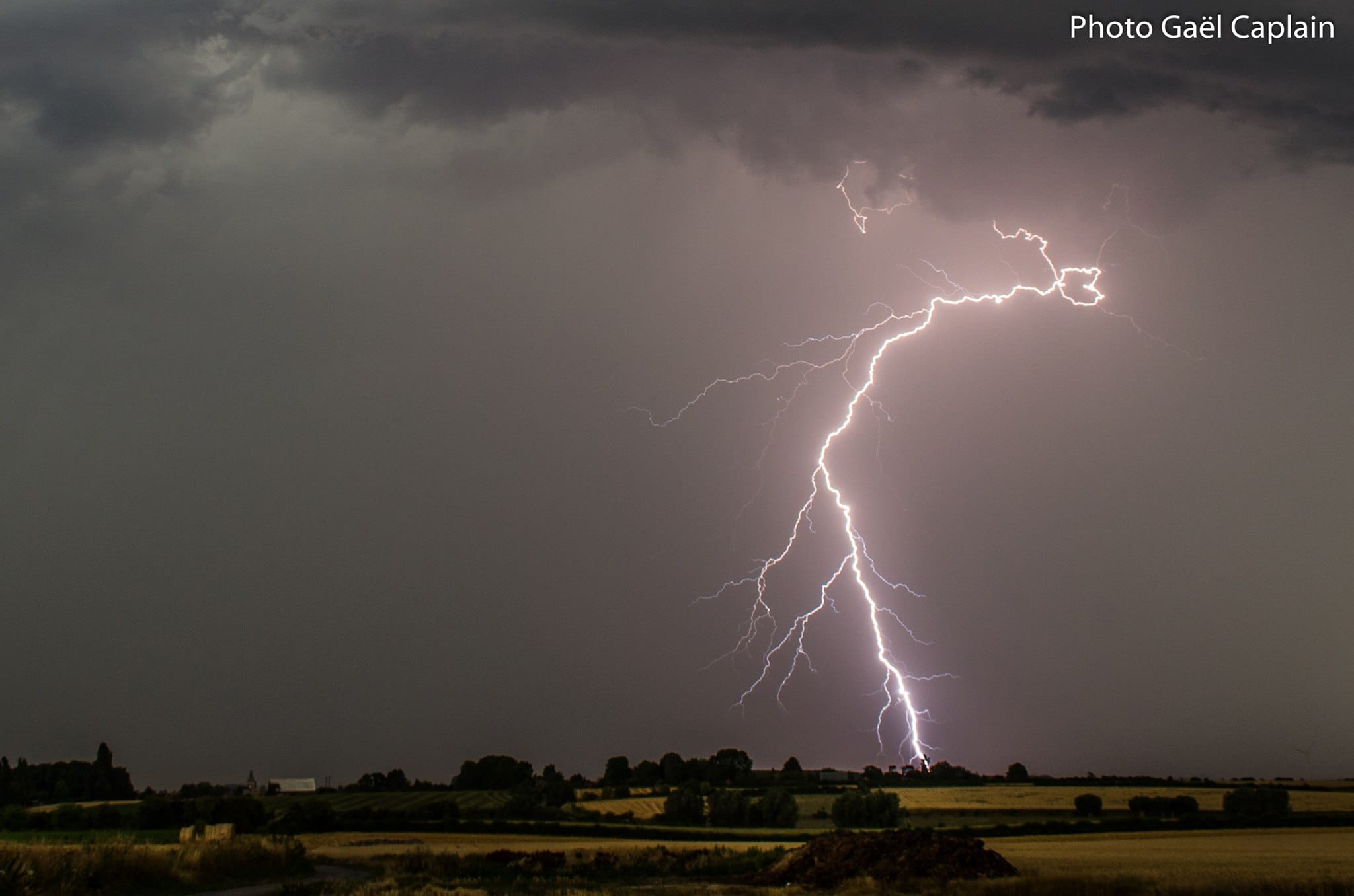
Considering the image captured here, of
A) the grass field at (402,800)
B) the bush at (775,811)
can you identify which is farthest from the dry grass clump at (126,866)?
the grass field at (402,800)

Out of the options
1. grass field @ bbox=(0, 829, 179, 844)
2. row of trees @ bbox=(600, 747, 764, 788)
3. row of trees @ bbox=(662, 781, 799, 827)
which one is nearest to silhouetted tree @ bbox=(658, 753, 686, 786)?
row of trees @ bbox=(600, 747, 764, 788)

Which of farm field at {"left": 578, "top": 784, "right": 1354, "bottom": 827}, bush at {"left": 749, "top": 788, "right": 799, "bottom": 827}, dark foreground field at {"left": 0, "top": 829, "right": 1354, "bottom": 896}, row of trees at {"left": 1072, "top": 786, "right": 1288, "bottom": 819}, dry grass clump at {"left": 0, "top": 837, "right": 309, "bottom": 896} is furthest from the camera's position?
farm field at {"left": 578, "top": 784, "right": 1354, "bottom": 827}

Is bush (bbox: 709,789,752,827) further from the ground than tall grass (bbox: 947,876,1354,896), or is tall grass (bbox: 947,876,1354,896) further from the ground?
tall grass (bbox: 947,876,1354,896)

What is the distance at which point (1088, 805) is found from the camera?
4700 centimetres

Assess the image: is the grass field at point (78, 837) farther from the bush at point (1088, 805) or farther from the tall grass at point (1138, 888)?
the bush at point (1088, 805)

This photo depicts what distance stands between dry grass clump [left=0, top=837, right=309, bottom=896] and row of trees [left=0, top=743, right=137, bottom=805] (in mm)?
54744

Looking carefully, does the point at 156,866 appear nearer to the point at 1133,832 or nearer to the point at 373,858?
the point at 373,858

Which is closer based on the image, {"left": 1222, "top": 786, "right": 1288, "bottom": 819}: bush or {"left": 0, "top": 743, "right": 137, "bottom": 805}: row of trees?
{"left": 1222, "top": 786, "right": 1288, "bottom": 819}: bush

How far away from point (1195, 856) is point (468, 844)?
24.6 m

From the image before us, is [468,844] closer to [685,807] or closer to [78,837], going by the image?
[78,837]

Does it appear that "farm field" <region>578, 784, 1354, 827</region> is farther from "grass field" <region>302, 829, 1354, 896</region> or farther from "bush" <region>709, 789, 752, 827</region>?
"grass field" <region>302, 829, 1354, 896</region>

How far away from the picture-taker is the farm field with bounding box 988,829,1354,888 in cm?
1961

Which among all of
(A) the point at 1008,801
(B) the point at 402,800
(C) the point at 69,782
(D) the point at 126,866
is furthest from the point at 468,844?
(C) the point at 69,782

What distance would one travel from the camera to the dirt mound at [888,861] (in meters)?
21.8
